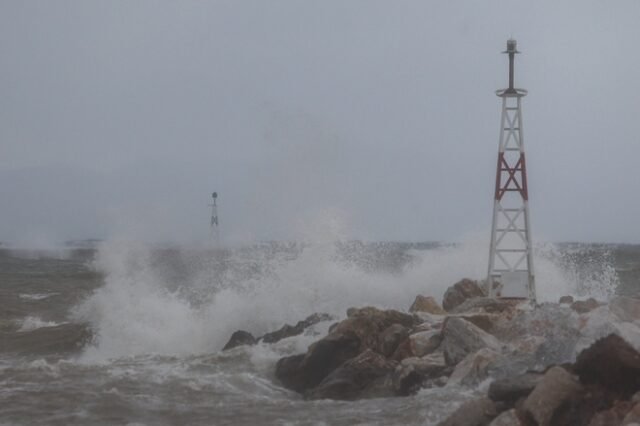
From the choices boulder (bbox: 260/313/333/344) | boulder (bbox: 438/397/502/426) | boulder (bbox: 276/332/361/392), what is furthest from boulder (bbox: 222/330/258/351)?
boulder (bbox: 438/397/502/426)

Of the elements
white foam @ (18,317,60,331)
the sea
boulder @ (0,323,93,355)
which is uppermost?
the sea

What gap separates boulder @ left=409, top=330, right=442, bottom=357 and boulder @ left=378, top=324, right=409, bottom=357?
0.36 metres

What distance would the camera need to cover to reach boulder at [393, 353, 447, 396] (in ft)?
34.2

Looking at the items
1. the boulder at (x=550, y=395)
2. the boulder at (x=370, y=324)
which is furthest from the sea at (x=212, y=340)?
the boulder at (x=550, y=395)

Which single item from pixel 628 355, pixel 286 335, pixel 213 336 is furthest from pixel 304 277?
pixel 628 355

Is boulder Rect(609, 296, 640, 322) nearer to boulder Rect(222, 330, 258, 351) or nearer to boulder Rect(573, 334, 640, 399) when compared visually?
boulder Rect(573, 334, 640, 399)

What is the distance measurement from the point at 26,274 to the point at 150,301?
27.7 metres

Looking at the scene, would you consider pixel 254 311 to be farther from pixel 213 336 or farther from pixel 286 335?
pixel 286 335

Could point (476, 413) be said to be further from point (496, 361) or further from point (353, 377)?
point (353, 377)

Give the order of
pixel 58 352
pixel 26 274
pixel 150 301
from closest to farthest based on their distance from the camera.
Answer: pixel 58 352 → pixel 150 301 → pixel 26 274

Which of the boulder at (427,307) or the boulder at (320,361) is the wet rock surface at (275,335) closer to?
the boulder at (427,307)

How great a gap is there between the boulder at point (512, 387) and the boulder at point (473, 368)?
74.6 inches

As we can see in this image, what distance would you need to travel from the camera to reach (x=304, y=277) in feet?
64.3

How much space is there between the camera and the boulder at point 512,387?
25.5 feet
